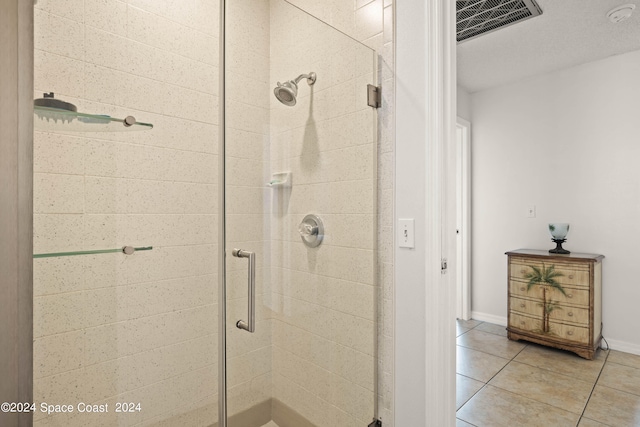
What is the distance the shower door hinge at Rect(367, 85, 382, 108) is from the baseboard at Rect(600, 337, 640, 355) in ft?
11.0

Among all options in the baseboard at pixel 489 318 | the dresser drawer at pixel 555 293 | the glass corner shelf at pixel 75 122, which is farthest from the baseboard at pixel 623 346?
the glass corner shelf at pixel 75 122

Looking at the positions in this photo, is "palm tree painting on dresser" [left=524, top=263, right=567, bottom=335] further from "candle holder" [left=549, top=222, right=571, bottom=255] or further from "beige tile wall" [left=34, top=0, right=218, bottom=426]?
"beige tile wall" [left=34, top=0, right=218, bottom=426]

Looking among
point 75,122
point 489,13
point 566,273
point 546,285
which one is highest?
point 489,13

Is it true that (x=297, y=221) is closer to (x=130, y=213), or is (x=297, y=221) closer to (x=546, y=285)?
(x=130, y=213)

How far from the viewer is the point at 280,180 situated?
118 cm

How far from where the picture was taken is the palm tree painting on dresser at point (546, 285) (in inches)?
120

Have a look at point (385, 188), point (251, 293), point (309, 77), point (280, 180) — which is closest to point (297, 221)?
point (280, 180)

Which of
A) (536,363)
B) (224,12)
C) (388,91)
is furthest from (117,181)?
(536,363)

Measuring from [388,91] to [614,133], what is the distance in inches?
115

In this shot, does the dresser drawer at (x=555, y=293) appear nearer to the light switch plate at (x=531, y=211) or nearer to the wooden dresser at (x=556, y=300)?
the wooden dresser at (x=556, y=300)

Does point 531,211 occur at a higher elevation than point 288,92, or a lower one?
lower

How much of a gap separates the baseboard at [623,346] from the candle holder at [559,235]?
870mm

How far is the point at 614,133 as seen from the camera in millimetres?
3072

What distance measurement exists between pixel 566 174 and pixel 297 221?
3274 millimetres
